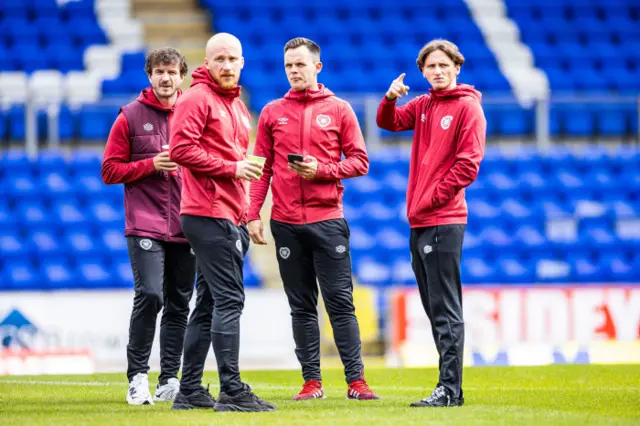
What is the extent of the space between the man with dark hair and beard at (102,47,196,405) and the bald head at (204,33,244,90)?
25.1 inches

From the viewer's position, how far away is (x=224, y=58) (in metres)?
5.68

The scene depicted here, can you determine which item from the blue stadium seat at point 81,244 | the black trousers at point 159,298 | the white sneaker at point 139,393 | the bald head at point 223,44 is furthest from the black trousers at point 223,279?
the blue stadium seat at point 81,244

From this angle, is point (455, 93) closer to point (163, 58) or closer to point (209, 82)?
point (209, 82)

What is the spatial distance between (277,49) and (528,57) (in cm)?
388

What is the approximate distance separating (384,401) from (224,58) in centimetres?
209

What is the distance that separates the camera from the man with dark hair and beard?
611cm

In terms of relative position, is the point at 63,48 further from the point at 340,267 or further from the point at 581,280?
the point at 340,267

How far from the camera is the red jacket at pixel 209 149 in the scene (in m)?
5.55

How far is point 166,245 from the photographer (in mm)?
6293

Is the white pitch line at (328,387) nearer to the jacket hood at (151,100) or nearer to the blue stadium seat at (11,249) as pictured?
the jacket hood at (151,100)

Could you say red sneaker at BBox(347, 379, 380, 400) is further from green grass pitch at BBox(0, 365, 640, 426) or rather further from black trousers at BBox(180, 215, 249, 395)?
black trousers at BBox(180, 215, 249, 395)

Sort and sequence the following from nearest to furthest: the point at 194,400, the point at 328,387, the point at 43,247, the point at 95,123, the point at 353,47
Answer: the point at 194,400 < the point at 328,387 < the point at 43,247 < the point at 95,123 < the point at 353,47

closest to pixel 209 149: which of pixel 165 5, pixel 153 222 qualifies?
pixel 153 222

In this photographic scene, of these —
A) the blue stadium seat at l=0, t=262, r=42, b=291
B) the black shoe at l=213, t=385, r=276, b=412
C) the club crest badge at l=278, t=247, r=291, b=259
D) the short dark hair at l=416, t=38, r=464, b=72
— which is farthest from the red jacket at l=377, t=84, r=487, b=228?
the blue stadium seat at l=0, t=262, r=42, b=291
